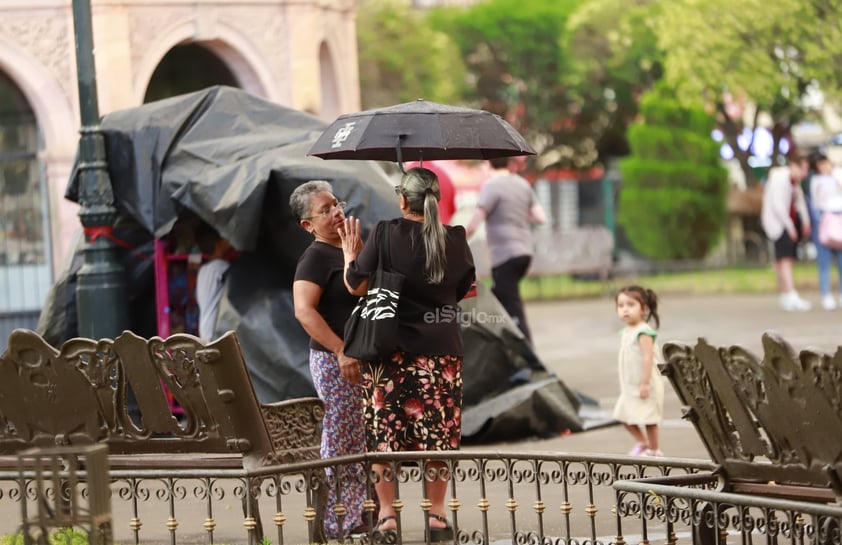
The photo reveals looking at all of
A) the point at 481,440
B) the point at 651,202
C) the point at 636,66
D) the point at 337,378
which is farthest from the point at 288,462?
the point at 636,66

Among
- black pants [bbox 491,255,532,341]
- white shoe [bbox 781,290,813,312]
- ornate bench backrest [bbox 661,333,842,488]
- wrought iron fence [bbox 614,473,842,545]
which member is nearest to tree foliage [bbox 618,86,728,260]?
white shoe [bbox 781,290,813,312]

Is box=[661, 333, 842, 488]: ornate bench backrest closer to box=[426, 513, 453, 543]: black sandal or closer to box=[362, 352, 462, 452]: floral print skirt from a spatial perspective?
box=[362, 352, 462, 452]: floral print skirt

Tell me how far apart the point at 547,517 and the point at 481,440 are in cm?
286

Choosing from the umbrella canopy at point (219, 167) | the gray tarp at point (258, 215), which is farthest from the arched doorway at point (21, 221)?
the umbrella canopy at point (219, 167)

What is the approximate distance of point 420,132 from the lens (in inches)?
300

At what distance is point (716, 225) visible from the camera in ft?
119

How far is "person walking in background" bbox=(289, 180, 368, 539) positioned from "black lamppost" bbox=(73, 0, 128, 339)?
332cm

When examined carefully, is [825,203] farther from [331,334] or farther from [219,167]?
[331,334]

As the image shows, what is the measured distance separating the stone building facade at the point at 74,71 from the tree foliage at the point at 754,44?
19.9ft

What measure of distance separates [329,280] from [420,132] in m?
0.79

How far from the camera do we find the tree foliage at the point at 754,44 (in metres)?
19.4

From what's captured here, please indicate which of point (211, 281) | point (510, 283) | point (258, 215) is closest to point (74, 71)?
point (211, 281)

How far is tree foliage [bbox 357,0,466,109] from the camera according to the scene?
46531mm

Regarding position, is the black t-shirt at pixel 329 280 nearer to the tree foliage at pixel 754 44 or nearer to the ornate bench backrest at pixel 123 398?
the ornate bench backrest at pixel 123 398
